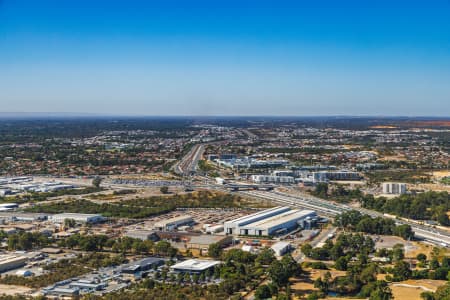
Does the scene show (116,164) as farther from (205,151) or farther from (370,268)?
(370,268)

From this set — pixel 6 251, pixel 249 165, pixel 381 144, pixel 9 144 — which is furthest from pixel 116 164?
pixel 381 144

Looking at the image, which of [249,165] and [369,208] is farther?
[249,165]

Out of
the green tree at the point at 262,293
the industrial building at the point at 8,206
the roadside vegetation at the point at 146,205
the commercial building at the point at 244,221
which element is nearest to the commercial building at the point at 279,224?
the commercial building at the point at 244,221

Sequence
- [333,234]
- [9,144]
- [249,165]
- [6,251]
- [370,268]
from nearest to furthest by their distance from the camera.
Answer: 1. [370,268]
2. [6,251]
3. [333,234]
4. [249,165]
5. [9,144]

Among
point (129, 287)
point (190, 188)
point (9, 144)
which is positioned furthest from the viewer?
point (9, 144)

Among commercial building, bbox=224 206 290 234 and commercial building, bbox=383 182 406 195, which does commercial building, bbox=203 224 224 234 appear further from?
commercial building, bbox=383 182 406 195
